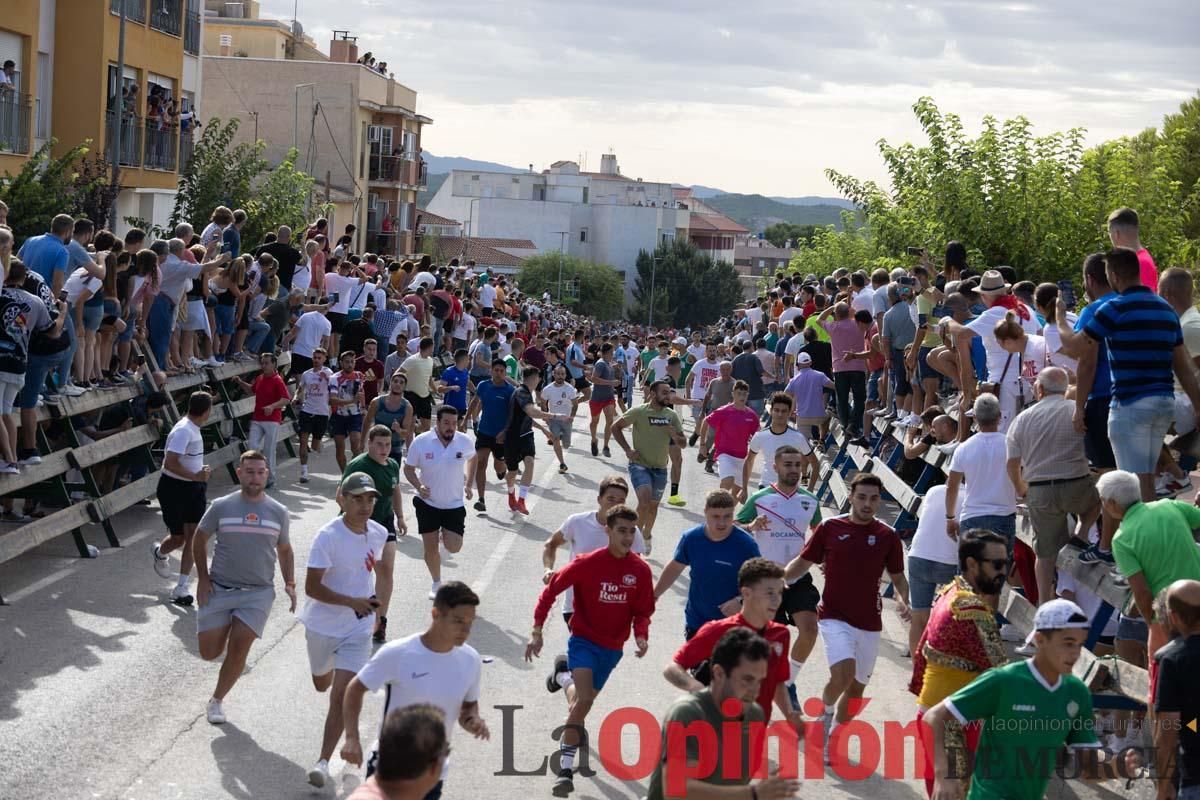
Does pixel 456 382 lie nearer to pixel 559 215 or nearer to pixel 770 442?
pixel 770 442

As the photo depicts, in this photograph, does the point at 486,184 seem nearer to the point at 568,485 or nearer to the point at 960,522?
the point at 568,485

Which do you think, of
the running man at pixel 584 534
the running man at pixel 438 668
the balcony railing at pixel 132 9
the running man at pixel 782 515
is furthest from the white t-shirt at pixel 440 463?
the balcony railing at pixel 132 9

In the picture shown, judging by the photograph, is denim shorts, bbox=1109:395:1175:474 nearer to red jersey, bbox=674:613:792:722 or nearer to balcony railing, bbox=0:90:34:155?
red jersey, bbox=674:613:792:722

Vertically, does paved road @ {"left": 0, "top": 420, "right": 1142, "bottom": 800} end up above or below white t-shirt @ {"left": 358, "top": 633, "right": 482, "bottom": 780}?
below

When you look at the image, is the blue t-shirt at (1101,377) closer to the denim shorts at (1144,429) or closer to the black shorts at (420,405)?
the denim shorts at (1144,429)

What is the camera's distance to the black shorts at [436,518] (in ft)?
46.9

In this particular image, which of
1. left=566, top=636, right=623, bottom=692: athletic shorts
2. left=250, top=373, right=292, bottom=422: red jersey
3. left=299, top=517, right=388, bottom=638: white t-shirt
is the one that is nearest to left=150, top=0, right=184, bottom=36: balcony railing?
left=250, top=373, right=292, bottom=422: red jersey

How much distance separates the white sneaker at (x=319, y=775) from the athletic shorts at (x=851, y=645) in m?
3.51

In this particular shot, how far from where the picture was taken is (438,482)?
14312mm

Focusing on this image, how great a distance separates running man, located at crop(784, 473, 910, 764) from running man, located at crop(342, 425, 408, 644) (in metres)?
3.24

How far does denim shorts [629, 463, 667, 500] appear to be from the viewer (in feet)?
55.9

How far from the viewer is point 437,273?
32094 mm

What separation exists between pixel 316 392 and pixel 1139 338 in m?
13.7

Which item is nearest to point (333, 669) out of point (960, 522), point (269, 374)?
point (960, 522)
